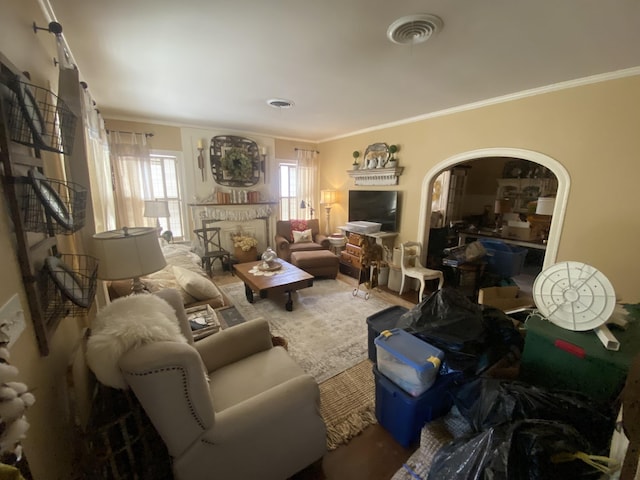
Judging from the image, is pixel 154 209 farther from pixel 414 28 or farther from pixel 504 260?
pixel 504 260

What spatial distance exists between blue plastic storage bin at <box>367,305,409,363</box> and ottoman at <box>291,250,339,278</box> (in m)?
2.03

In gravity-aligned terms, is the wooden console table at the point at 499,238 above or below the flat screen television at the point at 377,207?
below

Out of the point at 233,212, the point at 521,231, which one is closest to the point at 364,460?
the point at 233,212

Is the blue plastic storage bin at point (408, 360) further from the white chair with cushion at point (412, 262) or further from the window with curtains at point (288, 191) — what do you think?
the window with curtains at point (288, 191)

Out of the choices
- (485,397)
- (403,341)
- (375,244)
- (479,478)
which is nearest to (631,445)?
(479,478)

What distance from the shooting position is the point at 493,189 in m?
5.75

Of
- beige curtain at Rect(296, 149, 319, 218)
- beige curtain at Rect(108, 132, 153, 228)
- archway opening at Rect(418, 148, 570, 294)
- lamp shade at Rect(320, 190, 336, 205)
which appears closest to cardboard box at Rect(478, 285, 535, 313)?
archway opening at Rect(418, 148, 570, 294)

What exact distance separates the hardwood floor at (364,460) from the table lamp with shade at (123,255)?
1.44m

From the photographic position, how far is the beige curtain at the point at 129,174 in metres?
3.76

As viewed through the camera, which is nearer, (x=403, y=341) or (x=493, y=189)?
(x=403, y=341)

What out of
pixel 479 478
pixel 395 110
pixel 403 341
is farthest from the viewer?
pixel 395 110

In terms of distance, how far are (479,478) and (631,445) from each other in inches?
22.1

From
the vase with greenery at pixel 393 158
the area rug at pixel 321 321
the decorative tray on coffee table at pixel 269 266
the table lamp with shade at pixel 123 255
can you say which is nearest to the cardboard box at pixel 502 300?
the area rug at pixel 321 321

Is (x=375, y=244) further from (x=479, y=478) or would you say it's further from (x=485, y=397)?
(x=479, y=478)
